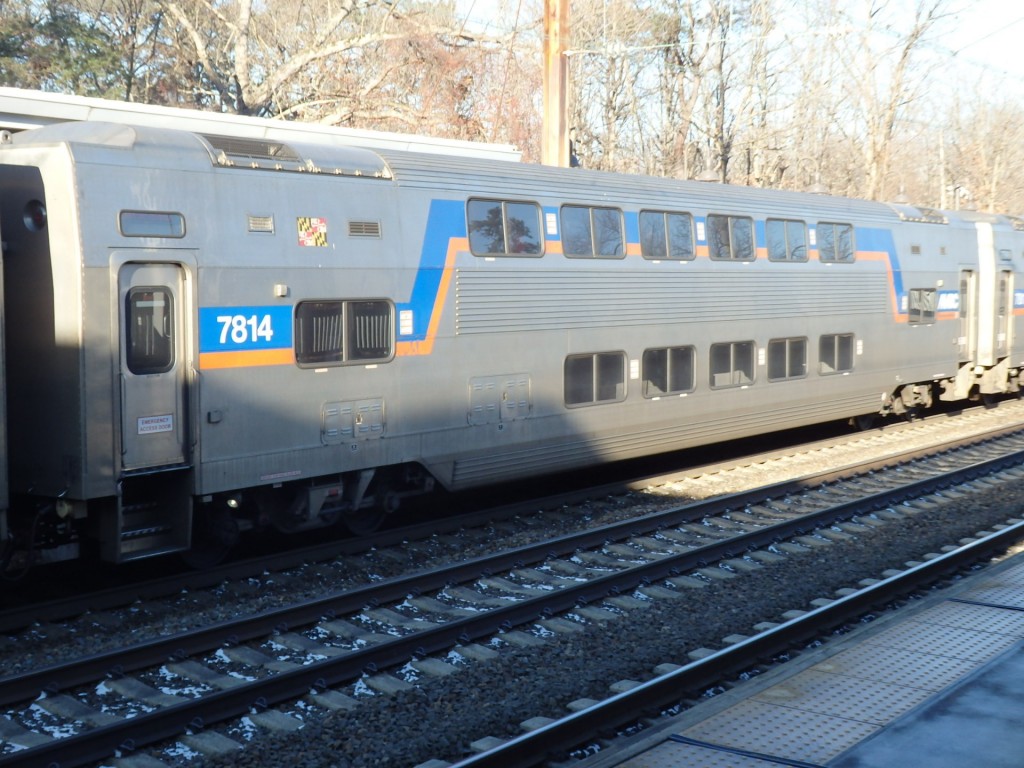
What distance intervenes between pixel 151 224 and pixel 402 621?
3660 millimetres

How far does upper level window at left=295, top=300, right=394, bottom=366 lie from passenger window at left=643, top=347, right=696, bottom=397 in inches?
167

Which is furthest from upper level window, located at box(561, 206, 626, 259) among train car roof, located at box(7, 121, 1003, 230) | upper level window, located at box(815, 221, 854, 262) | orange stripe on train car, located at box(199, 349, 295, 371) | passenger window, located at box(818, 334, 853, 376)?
passenger window, located at box(818, 334, 853, 376)

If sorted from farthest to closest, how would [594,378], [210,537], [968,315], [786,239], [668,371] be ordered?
[968,315] < [786,239] < [668,371] < [594,378] < [210,537]

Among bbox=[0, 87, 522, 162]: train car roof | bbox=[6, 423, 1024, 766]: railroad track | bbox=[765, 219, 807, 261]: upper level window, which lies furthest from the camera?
bbox=[765, 219, 807, 261]: upper level window

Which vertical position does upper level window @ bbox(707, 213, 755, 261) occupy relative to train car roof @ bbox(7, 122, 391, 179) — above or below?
below

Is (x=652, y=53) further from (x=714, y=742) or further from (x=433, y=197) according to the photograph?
(x=714, y=742)

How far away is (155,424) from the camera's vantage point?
29.8ft

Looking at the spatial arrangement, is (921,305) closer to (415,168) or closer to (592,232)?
(592,232)

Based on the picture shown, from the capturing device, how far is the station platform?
19.2 ft

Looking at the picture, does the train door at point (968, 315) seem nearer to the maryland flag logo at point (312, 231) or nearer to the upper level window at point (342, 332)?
the upper level window at point (342, 332)

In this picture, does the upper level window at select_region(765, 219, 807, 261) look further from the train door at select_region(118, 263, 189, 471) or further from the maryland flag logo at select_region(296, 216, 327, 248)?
the train door at select_region(118, 263, 189, 471)

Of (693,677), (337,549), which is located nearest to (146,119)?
(337,549)

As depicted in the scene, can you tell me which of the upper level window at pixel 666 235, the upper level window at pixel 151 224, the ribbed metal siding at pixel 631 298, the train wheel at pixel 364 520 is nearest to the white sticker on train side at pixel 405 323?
the ribbed metal siding at pixel 631 298

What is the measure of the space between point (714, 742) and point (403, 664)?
2482 millimetres
